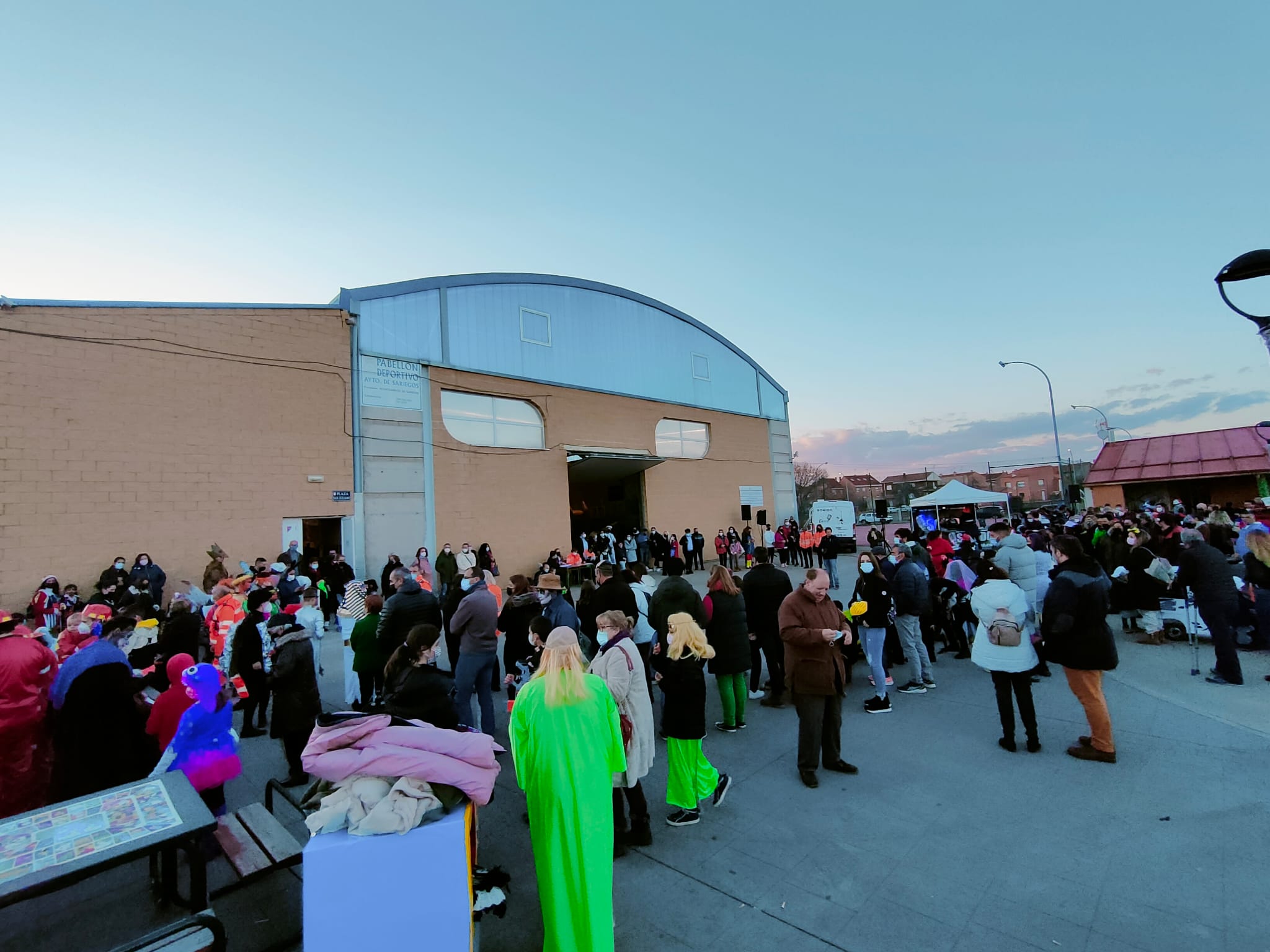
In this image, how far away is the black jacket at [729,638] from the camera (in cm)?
532

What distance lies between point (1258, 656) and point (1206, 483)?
2197 cm

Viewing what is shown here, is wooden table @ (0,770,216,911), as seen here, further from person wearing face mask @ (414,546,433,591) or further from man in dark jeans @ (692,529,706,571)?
man in dark jeans @ (692,529,706,571)

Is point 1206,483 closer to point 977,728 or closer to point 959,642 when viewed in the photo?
point 959,642

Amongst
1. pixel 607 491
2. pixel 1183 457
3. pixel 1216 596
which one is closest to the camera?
pixel 1216 596

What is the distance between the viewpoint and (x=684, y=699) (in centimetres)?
399

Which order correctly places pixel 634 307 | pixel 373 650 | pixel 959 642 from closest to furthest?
pixel 373 650 → pixel 959 642 → pixel 634 307

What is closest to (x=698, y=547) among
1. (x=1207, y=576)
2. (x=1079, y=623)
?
(x=1207, y=576)

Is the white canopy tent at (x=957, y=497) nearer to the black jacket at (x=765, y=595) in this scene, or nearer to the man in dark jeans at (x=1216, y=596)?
the man in dark jeans at (x=1216, y=596)

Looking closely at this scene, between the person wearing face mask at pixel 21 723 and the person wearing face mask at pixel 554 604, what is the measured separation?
3589 mm

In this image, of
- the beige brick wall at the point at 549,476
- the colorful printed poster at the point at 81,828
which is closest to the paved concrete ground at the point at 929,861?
the colorful printed poster at the point at 81,828

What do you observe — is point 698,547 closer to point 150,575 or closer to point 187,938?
point 150,575

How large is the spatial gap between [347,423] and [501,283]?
656 cm

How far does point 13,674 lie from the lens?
3816 mm

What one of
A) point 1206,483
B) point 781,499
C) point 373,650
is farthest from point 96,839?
point 1206,483
